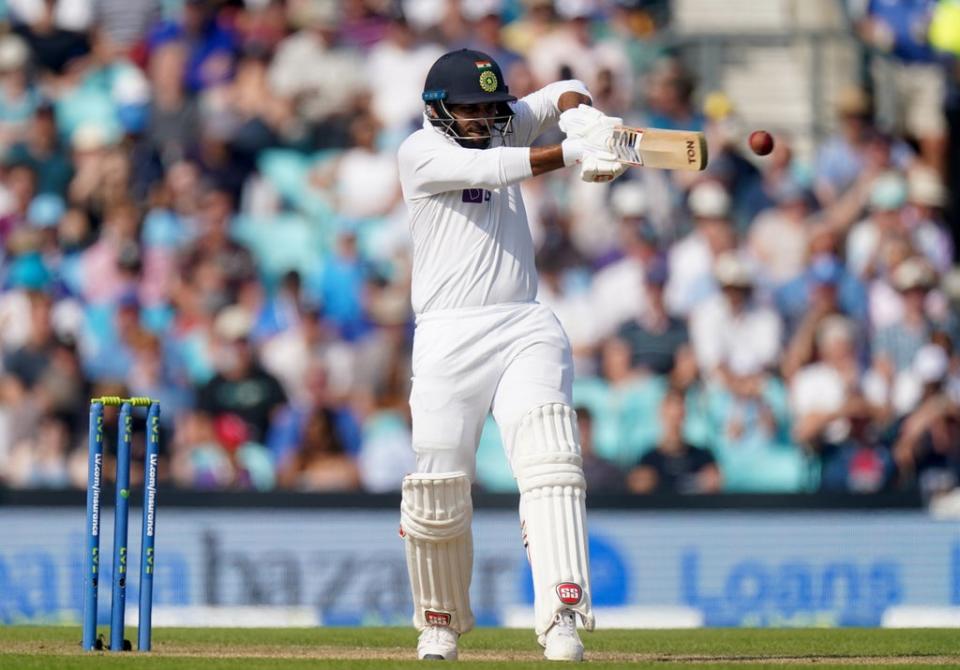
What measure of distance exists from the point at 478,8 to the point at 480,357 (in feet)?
29.1

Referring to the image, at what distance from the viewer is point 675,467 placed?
11.8 m

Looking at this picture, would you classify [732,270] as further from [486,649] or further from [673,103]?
[486,649]

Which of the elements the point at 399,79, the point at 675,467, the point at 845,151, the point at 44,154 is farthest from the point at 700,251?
the point at 44,154

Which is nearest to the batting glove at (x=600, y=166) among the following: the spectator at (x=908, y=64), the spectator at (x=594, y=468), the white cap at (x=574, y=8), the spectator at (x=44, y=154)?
the spectator at (x=594, y=468)

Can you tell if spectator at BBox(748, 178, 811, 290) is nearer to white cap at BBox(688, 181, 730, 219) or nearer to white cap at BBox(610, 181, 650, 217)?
white cap at BBox(688, 181, 730, 219)

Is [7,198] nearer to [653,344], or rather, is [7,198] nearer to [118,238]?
[118,238]

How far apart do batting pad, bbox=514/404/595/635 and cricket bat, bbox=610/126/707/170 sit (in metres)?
0.96

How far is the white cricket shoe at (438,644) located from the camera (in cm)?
717

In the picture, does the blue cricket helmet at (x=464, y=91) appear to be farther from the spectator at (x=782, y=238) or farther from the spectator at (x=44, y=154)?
the spectator at (x=44, y=154)

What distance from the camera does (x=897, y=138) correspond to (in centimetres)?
1480

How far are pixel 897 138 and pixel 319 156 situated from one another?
14.7 ft

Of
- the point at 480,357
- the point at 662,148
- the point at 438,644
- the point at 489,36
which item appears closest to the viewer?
the point at 662,148

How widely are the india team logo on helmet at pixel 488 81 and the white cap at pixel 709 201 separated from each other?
655 centimetres

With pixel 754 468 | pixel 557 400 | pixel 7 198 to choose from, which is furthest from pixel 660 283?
pixel 557 400
